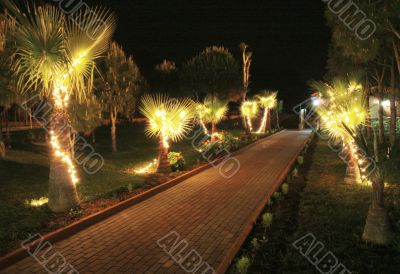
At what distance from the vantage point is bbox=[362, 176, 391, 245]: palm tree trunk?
21.1ft

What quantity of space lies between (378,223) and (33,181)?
1140cm

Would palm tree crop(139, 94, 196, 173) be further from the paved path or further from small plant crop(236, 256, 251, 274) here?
small plant crop(236, 256, 251, 274)

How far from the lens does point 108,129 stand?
3762 centimetres

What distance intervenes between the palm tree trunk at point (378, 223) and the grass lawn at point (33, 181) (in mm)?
6674

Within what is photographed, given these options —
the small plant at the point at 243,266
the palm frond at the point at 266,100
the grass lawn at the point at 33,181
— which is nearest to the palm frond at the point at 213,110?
the grass lawn at the point at 33,181

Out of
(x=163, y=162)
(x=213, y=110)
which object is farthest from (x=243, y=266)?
(x=213, y=110)

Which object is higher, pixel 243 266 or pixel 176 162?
pixel 243 266

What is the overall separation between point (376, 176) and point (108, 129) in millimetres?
33945

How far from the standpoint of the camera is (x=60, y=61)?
8.10m

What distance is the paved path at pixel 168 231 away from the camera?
6035 millimetres

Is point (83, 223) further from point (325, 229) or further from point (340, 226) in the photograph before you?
point (340, 226)

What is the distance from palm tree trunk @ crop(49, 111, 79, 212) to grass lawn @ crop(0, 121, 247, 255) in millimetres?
362

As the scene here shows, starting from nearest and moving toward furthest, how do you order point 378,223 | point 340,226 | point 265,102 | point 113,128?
point 378,223, point 340,226, point 113,128, point 265,102

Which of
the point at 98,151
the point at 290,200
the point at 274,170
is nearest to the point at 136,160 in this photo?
the point at 98,151
